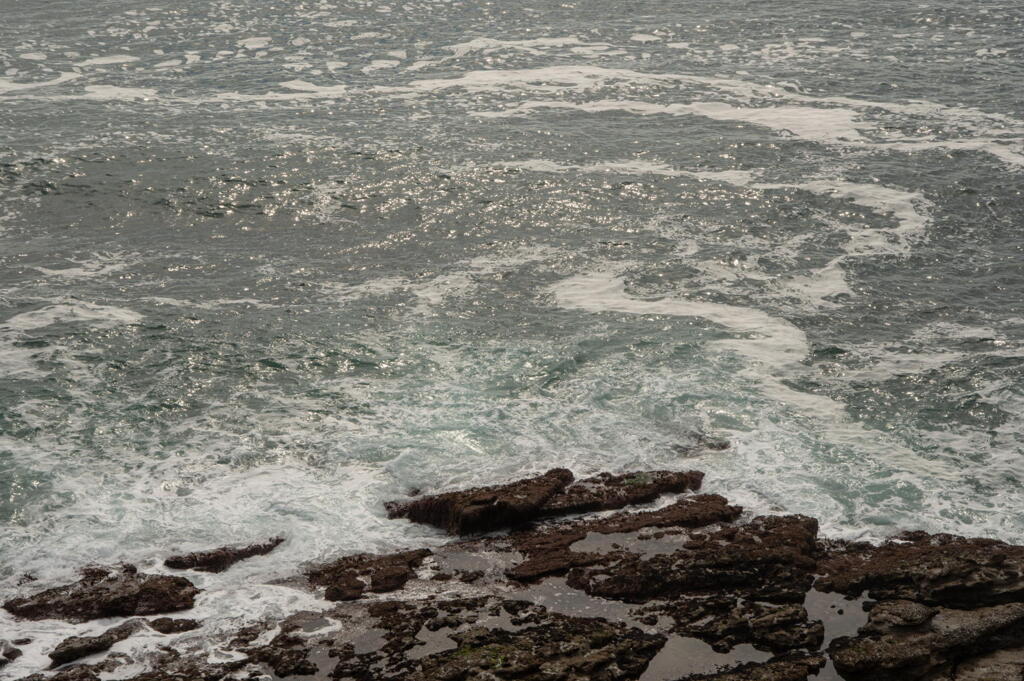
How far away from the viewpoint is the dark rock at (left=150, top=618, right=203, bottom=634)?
72.3ft

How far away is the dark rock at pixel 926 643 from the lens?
66.4 ft

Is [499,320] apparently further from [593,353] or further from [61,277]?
[61,277]

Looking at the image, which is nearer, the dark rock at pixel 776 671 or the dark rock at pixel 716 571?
the dark rock at pixel 776 671

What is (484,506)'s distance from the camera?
25.1m

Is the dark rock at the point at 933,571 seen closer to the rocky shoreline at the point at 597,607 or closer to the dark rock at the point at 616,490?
the rocky shoreline at the point at 597,607

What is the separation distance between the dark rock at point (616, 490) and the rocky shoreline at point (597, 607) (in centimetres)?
13

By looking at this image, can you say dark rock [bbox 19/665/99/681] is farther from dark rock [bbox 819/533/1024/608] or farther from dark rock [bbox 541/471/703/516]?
dark rock [bbox 819/533/1024/608]

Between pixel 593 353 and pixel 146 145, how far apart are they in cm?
2353

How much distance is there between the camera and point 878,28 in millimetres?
58344

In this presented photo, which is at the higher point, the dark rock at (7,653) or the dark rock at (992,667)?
the dark rock at (7,653)

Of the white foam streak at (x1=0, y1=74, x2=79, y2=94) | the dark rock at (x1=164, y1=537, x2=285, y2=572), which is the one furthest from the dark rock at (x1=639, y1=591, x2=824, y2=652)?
the white foam streak at (x1=0, y1=74, x2=79, y2=94)

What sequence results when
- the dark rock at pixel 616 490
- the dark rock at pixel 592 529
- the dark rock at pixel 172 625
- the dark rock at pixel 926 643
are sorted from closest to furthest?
the dark rock at pixel 926 643 < the dark rock at pixel 172 625 < the dark rock at pixel 592 529 < the dark rock at pixel 616 490

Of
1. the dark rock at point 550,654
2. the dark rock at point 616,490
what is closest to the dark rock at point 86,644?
the dark rock at point 550,654

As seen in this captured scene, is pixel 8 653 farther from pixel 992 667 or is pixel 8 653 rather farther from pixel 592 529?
pixel 992 667
